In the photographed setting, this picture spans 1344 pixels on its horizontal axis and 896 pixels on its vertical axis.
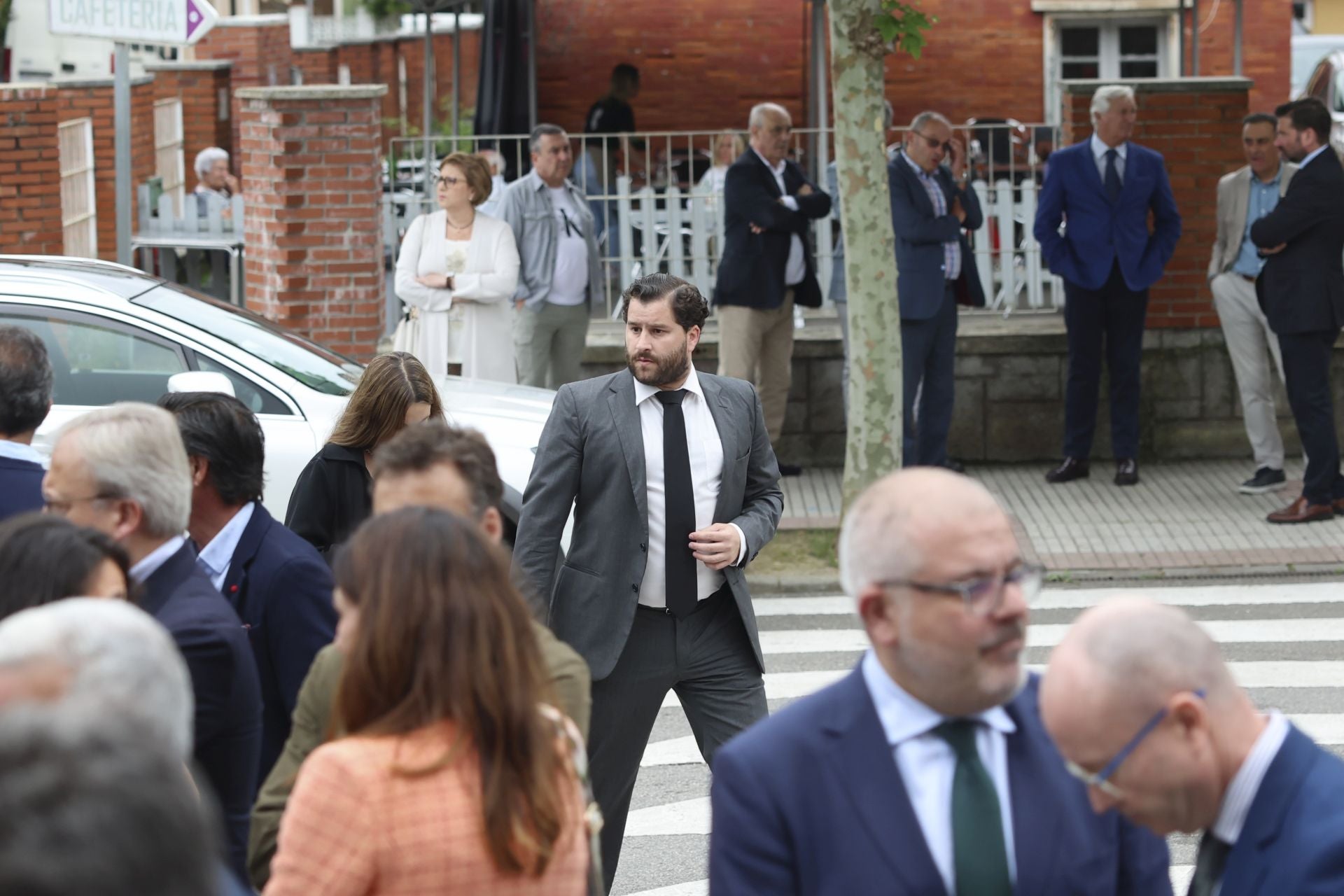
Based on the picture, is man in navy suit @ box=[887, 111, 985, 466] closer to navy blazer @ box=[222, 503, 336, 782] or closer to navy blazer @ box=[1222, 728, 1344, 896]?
navy blazer @ box=[222, 503, 336, 782]

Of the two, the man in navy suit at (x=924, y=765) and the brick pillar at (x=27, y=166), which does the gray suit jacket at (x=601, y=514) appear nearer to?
the man in navy suit at (x=924, y=765)

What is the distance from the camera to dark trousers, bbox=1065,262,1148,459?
11.2 metres

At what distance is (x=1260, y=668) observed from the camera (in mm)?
8078

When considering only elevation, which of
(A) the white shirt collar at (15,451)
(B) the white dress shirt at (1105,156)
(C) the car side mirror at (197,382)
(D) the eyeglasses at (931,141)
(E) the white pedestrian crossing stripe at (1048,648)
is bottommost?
(E) the white pedestrian crossing stripe at (1048,648)

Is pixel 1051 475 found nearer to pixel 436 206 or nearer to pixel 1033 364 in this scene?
Result: pixel 1033 364

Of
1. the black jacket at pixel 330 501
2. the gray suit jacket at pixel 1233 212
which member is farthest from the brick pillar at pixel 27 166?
the black jacket at pixel 330 501

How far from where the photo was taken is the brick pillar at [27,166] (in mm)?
12711

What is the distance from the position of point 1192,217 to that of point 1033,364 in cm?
143

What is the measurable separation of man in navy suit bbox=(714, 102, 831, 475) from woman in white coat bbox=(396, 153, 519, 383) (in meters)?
1.44

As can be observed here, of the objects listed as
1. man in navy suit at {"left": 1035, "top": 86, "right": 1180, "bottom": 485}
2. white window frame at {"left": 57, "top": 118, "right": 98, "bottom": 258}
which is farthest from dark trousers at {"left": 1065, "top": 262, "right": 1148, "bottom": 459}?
white window frame at {"left": 57, "top": 118, "right": 98, "bottom": 258}

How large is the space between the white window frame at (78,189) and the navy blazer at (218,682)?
36.3 ft

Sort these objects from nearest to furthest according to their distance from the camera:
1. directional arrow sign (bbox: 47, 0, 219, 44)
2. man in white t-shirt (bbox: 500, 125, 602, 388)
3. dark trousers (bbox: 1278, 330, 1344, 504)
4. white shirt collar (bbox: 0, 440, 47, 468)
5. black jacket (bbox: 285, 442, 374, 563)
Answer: white shirt collar (bbox: 0, 440, 47, 468), black jacket (bbox: 285, 442, 374, 563), directional arrow sign (bbox: 47, 0, 219, 44), dark trousers (bbox: 1278, 330, 1344, 504), man in white t-shirt (bbox: 500, 125, 602, 388)

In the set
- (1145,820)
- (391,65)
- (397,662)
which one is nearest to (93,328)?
(397,662)

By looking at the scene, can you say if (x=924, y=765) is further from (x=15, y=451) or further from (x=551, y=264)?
(x=551, y=264)
